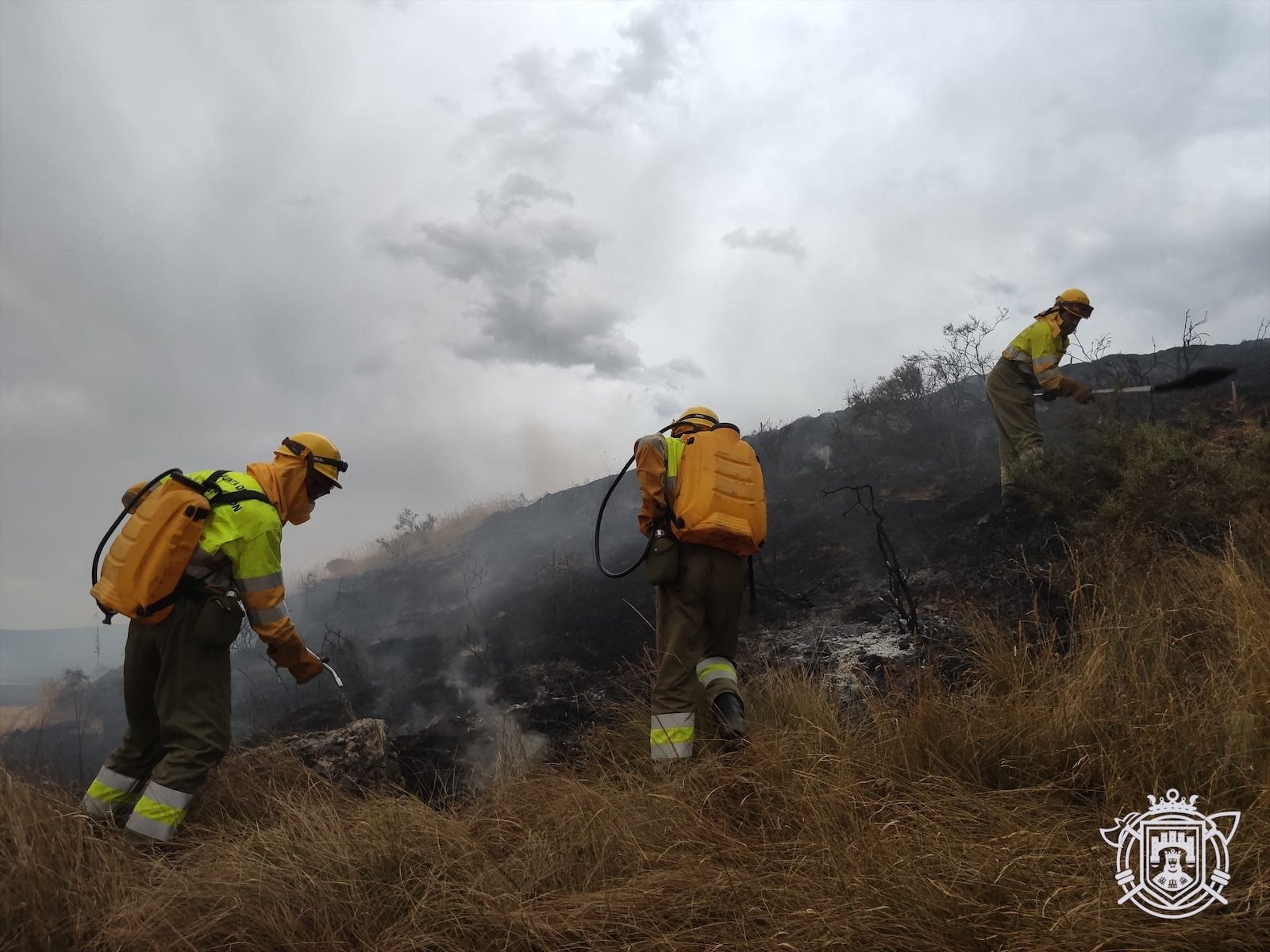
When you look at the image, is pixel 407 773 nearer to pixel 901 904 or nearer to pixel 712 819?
pixel 712 819

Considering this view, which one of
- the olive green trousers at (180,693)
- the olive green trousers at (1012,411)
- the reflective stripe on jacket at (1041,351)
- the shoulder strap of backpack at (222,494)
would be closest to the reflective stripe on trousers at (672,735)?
the olive green trousers at (180,693)

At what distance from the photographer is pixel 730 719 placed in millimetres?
3643

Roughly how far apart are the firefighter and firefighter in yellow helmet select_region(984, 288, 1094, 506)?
385 cm

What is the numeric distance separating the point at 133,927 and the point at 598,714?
3.53 metres

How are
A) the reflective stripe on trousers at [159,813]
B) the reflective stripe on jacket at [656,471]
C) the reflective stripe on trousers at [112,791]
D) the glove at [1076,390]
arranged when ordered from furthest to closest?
the glove at [1076,390]
the reflective stripe on jacket at [656,471]
the reflective stripe on trousers at [112,791]
the reflective stripe on trousers at [159,813]

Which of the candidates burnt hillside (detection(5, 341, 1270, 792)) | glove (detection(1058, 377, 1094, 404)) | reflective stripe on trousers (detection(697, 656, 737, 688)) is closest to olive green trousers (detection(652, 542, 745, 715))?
reflective stripe on trousers (detection(697, 656, 737, 688))

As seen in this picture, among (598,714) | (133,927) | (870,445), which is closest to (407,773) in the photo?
(598,714)

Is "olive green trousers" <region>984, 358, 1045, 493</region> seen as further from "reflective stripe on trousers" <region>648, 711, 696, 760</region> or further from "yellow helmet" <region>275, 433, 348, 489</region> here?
"yellow helmet" <region>275, 433, 348, 489</region>

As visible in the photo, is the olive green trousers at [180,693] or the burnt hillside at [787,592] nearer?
the olive green trousers at [180,693]

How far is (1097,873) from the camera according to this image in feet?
5.99

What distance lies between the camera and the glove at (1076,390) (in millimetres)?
6926

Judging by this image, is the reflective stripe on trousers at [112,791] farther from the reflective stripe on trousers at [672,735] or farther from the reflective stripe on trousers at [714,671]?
the reflective stripe on trousers at [714,671]

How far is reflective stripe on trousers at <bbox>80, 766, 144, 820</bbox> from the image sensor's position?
339 centimetres

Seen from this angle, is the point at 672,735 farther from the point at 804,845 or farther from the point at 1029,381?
the point at 1029,381
